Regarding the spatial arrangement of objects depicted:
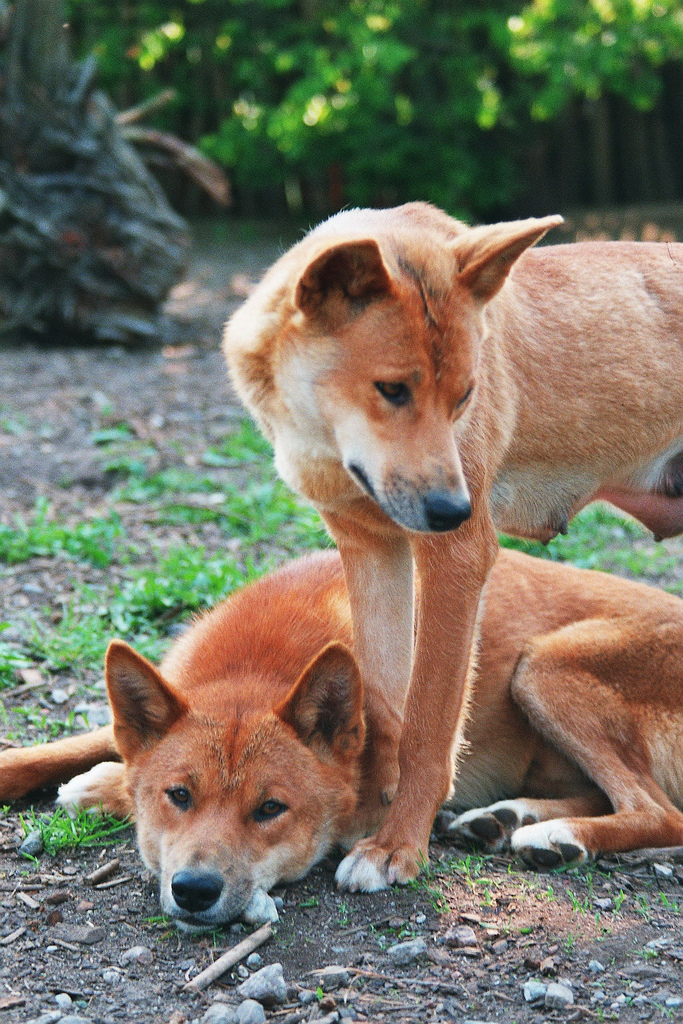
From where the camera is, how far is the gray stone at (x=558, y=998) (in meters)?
2.72

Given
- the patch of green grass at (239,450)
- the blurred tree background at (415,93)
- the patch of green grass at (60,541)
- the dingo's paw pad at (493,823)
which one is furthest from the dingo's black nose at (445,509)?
the blurred tree background at (415,93)

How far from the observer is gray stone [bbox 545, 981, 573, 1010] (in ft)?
8.93

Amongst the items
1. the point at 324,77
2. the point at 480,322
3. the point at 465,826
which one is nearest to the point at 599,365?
the point at 480,322

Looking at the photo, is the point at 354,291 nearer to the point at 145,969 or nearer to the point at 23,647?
the point at 145,969

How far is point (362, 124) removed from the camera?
12258mm

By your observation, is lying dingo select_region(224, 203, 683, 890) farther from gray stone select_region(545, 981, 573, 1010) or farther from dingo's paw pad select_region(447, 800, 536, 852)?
gray stone select_region(545, 981, 573, 1010)

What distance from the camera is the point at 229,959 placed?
2.90m

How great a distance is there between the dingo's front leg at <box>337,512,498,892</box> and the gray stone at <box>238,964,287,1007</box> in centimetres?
67

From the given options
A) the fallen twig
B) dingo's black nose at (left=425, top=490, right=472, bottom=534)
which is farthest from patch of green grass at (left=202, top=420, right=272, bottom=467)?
dingo's black nose at (left=425, top=490, right=472, bottom=534)

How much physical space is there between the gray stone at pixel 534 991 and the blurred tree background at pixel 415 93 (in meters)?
10.0

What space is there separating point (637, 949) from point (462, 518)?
1222mm

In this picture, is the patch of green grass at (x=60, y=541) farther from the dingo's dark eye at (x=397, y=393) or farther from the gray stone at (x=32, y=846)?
the dingo's dark eye at (x=397, y=393)

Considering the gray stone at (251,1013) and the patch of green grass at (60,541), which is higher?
the patch of green grass at (60,541)

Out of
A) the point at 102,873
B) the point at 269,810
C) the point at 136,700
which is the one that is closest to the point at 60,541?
the point at 136,700
